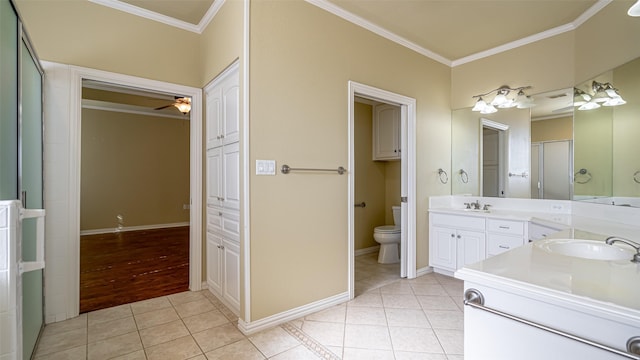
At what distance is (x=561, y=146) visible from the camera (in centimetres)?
284

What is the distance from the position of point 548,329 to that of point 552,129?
2806 mm

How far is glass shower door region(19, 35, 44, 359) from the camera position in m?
1.67

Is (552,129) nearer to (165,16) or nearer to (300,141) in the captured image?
(300,141)

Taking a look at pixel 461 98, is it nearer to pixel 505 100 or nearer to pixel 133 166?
pixel 505 100

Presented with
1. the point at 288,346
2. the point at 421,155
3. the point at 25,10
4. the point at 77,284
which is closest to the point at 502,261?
the point at 288,346

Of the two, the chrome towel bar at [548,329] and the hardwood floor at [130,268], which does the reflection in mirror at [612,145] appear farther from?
the hardwood floor at [130,268]

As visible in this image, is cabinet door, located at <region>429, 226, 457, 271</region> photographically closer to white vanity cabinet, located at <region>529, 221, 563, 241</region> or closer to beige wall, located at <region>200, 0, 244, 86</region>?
white vanity cabinet, located at <region>529, 221, 563, 241</region>

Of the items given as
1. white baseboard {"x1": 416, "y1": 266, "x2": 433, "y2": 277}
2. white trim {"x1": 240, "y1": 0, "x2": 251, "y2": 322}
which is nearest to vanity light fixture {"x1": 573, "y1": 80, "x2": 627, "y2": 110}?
white baseboard {"x1": 416, "y1": 266, "x2": 433, "y2": 277}

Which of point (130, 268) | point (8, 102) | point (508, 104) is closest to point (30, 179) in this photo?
point (8, 102)

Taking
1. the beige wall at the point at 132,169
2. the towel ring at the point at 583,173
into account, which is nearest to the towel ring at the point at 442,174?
the towel ring at the point at 583,173

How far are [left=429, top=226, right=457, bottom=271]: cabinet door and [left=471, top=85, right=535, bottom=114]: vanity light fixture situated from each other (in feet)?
4.84

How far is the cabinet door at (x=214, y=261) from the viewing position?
2.68 meters

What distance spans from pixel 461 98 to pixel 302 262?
282cm

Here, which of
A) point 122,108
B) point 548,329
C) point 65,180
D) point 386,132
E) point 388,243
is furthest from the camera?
point 122,108
